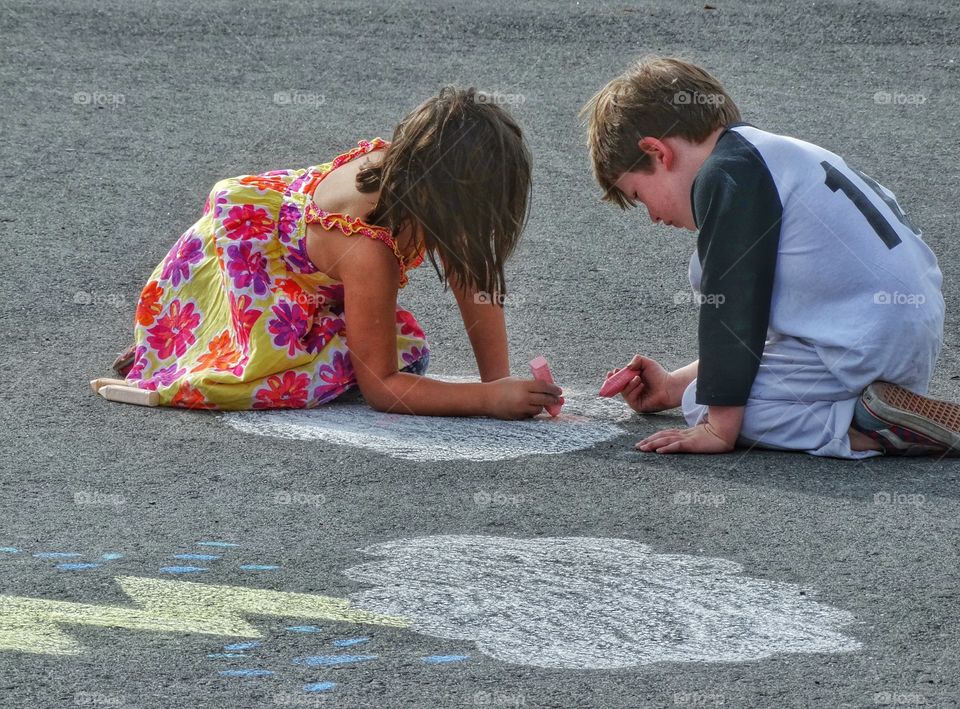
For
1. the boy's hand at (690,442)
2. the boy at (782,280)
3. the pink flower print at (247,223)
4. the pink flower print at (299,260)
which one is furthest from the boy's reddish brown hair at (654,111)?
the pink flower print at (247,223)

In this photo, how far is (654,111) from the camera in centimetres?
341

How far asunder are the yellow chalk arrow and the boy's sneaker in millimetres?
1474

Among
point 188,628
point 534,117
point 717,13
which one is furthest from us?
point 717,13

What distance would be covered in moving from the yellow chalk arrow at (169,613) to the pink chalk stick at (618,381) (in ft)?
4.63

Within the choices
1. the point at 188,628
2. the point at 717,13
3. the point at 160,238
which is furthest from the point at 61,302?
the point at 717,13

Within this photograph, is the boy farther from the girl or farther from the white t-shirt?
the girl

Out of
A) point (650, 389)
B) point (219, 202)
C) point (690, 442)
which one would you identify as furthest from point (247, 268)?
point (690, 442)

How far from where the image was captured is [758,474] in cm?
334

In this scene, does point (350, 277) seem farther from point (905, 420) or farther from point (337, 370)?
point (905, 420)

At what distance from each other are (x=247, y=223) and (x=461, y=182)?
0.81 metres

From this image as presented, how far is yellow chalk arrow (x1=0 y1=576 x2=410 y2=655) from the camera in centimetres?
241

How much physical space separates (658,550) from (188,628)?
105 cm

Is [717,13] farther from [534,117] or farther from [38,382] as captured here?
[38,382]

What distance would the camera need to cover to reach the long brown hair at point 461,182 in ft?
11.3
